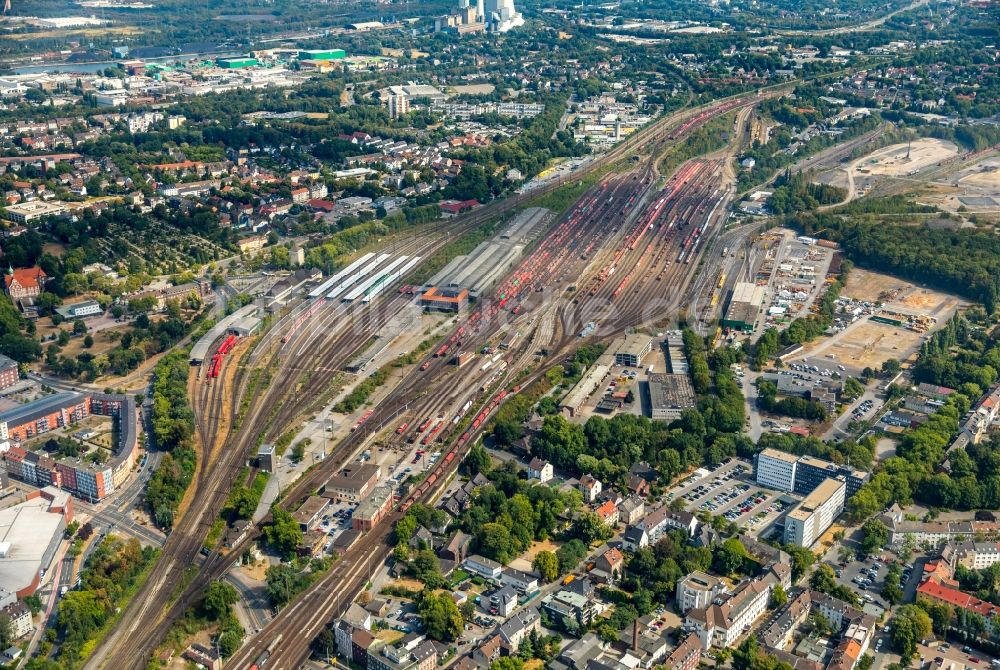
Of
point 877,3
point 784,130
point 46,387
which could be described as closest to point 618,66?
point 784,130

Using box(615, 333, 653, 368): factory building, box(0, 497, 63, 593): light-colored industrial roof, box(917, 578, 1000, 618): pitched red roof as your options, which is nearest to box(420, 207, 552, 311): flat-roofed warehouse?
box(615, 333, 653, 368): factory building

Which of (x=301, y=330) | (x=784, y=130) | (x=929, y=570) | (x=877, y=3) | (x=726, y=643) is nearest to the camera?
(x=726, y=643)

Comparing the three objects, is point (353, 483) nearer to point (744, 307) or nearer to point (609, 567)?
point (609, 567)

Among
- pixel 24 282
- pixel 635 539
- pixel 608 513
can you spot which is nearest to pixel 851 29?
pixel 24 282

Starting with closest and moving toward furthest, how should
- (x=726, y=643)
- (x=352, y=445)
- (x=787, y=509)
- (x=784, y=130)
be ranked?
(x=726, y=643), (x=787, y=509), (x=352, y=445), (x=784, y=130)

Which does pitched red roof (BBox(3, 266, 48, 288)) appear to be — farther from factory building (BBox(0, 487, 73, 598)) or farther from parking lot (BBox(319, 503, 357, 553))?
parking lot (BBox(319, 503, 357, 553))

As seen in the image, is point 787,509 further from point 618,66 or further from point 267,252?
point 618,66
